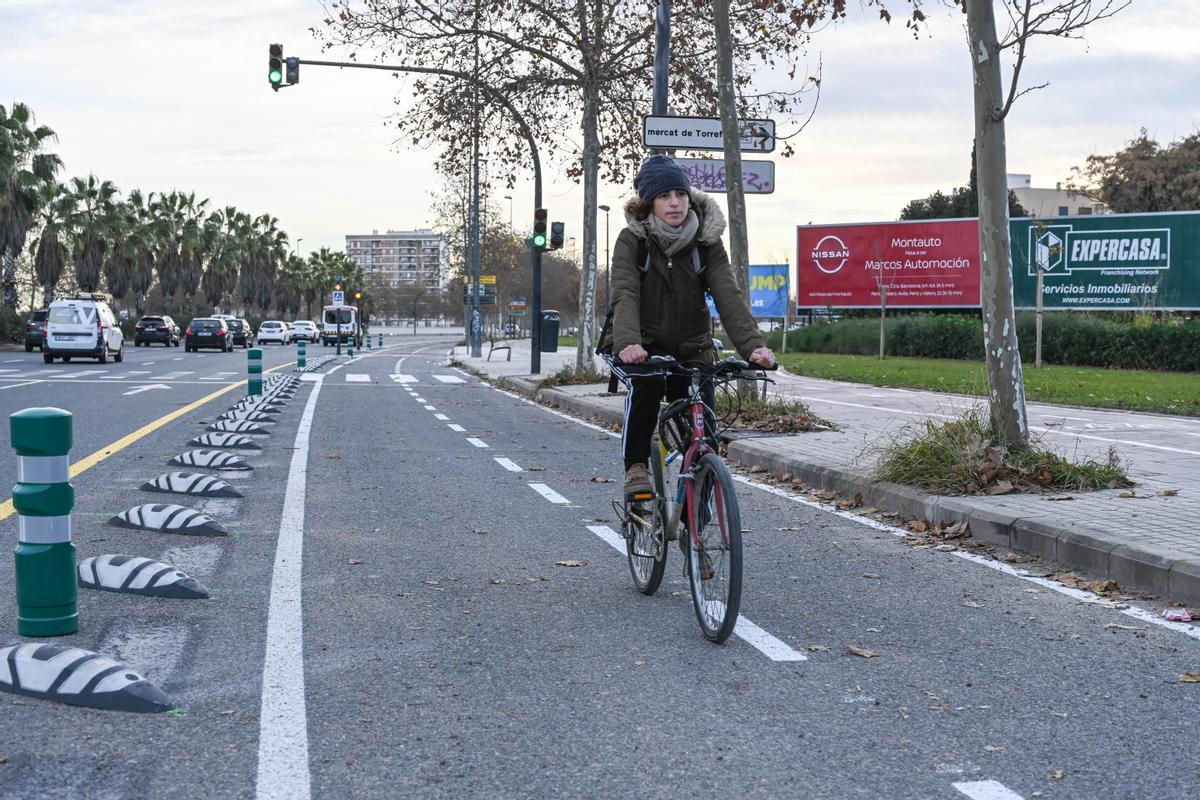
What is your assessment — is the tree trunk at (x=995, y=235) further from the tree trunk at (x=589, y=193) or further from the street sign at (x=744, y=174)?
the tree trunk at (x=589, y=193)

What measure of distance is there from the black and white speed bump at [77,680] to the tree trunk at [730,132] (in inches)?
463

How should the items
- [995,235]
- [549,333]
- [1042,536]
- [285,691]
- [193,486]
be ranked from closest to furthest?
[285,691], [1042,536], [995,235], [193,486], [549,333]

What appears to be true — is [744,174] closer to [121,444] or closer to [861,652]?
[121,444]

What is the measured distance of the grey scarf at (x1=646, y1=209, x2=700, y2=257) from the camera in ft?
17.8

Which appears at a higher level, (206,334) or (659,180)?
(659,180)

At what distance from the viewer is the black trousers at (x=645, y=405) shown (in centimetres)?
555

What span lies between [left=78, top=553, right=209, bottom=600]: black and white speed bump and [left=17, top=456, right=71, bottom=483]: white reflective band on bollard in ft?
3.65

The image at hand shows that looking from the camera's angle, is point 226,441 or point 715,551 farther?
point 226,441

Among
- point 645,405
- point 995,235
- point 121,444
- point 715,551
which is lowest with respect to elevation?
point 121,444

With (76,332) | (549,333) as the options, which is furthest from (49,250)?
(549,333)

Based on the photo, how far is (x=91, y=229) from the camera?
67.2 m

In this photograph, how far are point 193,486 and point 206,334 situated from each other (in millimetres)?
44482

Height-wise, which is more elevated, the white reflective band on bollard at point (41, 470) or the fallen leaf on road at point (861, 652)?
the white reflective band on bollard at point (41, 470)

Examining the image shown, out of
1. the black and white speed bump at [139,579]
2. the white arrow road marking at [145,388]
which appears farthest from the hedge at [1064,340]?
the black and white speed bump at [139,579]
